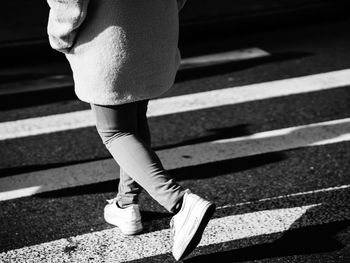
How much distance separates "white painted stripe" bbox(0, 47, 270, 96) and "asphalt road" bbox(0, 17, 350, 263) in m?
0.18

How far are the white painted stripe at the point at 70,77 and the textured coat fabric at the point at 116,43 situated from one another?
341 cm

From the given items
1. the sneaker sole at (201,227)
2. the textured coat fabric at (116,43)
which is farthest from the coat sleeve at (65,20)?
the sneaker sole at (201,227)

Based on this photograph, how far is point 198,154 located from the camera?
195 inches

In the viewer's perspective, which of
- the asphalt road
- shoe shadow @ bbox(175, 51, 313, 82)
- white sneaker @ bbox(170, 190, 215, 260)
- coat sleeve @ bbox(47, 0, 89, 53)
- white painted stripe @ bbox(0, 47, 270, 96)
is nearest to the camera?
coat sleeve @ bbox(47, 0, 89, 53)

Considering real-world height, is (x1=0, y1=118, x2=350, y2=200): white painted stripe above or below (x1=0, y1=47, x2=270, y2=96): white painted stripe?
above

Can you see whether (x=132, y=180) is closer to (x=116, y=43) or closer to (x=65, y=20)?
(x=116, y=43)

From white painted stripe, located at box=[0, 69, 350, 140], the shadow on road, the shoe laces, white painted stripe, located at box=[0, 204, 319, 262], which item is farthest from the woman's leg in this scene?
white painted stripe, located at box=[0, 69, 350, 140]

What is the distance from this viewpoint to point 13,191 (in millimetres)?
4484

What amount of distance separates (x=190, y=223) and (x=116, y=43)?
0.89 meters

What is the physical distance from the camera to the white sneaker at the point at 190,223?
10.8 ft

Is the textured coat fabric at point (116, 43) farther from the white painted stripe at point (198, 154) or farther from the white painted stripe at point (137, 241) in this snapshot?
the white painted stripe at point (198, 154)

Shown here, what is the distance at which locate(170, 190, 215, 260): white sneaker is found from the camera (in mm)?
3297

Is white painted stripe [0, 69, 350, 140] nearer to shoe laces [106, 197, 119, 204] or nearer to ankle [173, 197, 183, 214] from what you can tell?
shoe laces [106, 197, 119, 204]

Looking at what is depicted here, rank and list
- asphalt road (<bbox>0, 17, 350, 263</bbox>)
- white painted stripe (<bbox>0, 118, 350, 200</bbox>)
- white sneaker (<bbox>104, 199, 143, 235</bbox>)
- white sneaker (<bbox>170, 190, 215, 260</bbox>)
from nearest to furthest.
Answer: white sneaker (<bbox>170, 190, 215, 260</bbox>) < asphalt road (<bbox>0, 17, 350, 263</bbox>) < white sneaker (<bbox>104, 199, 143, 235</bbox>) < white painted stripe (<bbox>0, 118, 350, 200</bbox>)
